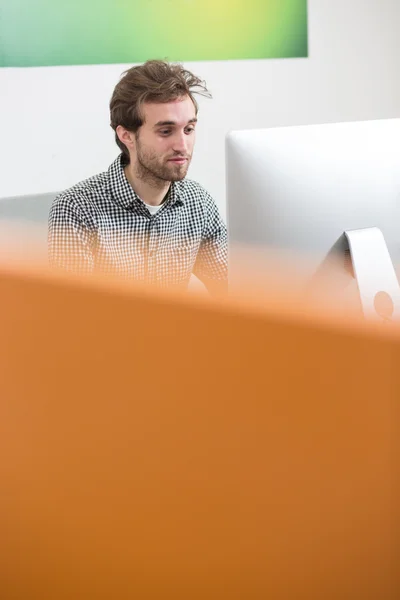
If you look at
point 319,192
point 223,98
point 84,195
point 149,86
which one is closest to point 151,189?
point 84,195

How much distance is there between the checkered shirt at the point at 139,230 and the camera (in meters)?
1.81

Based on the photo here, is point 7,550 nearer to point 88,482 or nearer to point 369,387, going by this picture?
point 88,482

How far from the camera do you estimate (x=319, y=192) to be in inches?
46.8

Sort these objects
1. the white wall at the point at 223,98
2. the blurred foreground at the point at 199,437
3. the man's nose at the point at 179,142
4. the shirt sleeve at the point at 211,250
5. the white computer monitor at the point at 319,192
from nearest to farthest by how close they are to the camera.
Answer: the blurred foreground at the point at 199,437
the white computer monitor at the point at 319,192
the shirt sleeve at the point at 211,250
the man's nose at the point at 179,142
the white wall at the point at 223,98

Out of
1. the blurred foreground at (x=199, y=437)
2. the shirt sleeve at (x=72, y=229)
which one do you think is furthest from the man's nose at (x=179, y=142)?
the blurred foreground at (x=199, y=437)

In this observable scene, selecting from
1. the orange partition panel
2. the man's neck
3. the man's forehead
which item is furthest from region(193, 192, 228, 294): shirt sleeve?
the orange partition panel

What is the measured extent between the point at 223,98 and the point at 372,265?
83.7 inches

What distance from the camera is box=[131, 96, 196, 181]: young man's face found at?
1961 millimetres

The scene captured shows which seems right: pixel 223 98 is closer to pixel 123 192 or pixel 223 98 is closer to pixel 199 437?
pixel 123 192

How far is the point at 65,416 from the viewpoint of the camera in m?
0.27

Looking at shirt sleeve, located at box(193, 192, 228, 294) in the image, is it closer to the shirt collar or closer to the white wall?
the shirt collar

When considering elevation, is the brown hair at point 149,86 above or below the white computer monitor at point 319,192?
above

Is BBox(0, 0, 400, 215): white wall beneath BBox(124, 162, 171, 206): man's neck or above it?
above

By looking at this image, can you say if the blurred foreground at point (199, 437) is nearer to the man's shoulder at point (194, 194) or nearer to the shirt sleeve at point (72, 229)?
the shirt sleeve at point (72, 229)
